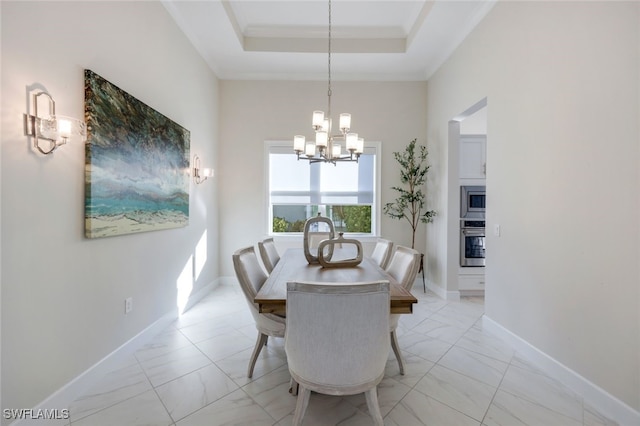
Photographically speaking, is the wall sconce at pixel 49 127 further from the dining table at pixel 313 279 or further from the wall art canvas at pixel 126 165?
the dining table at pixel 313 279

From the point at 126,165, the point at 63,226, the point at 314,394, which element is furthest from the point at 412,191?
the point at 63,226

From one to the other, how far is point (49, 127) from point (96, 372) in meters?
1.70

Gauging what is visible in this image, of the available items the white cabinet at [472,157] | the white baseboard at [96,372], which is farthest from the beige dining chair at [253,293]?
the white cabinet at [472,157]

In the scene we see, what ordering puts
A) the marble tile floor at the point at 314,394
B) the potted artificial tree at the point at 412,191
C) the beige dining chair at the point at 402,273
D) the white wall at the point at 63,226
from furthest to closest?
the potted artificial tree at the point at 412,191 → the beige dining chair at the point at 402,273 → the marble tile floor at the point at 314,394 → the white wall at the point at 63,226

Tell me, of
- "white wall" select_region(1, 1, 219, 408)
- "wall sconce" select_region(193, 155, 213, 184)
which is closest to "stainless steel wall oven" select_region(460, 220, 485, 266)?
"wall sconce" select_region(193, 155, 213, 184)

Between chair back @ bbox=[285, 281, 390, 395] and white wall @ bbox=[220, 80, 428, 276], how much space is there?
329 centimetres

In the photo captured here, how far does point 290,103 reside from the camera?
4.60 m

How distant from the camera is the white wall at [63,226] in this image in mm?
1472

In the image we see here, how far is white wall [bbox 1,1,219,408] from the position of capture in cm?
147

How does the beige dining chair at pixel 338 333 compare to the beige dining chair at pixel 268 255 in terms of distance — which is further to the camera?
the beige dining chair at pixel 268 255

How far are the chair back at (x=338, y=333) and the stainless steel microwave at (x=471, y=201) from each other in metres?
3.17

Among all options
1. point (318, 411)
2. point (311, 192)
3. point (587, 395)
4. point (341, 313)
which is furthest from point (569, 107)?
point (311, 192)

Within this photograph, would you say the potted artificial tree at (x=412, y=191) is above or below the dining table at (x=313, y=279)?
above

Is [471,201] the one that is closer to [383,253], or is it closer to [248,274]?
[383,253]
